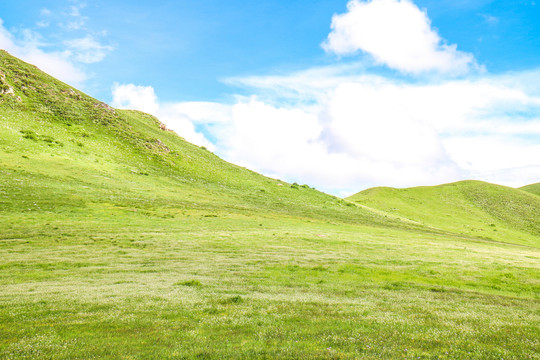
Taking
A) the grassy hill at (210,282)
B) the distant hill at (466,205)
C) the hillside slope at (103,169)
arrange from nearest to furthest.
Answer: the grassy hill at (210,282) → the hillside slope at (103,169) → the distant hill at (466,205)

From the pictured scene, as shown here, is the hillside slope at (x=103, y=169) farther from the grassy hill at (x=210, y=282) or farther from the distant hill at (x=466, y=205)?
the distant hill at (x=466, y=205)

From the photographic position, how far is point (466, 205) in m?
150

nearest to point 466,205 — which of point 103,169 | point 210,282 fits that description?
point 103,169

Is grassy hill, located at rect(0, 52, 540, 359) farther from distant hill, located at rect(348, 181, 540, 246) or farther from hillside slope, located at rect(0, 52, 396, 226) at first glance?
distant hill, located at rect(348, 181, 540, 246)

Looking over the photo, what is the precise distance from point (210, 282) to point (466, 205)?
16188 centimetres

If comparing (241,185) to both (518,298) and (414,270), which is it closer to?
(414,270)

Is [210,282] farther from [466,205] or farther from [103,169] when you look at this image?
[466,205]

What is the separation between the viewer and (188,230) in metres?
45.9

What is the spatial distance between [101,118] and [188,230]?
259 ft

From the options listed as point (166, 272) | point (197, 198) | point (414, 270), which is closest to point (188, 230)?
point (166, 272)

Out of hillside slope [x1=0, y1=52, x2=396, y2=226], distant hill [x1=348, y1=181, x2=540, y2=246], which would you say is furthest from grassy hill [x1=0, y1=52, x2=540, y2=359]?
distant hill [x1=348, y1=181, x2=540, y2=246]

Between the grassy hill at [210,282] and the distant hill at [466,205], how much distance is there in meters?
61.4

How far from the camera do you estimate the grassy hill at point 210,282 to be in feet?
38.5

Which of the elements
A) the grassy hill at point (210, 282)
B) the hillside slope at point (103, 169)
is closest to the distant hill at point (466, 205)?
the hillside slope at point (103, 169)
